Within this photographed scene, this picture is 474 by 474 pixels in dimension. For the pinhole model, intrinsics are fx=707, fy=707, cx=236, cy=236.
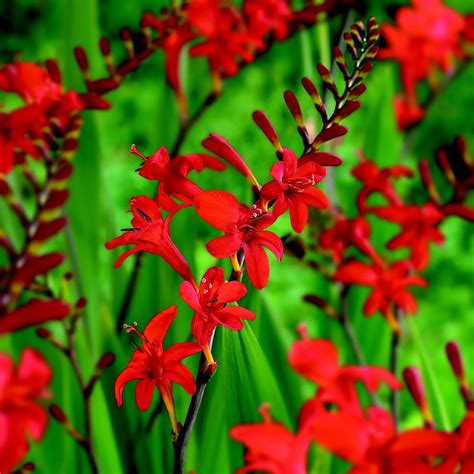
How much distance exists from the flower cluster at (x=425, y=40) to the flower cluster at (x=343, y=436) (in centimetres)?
80

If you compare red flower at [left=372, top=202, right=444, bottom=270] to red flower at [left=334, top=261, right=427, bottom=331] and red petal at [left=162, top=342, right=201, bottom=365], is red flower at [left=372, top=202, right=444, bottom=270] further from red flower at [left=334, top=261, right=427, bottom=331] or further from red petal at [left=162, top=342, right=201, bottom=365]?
red petal at [left=162, top=342, right=201, bottom=365]

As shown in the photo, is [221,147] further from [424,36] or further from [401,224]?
[424,36]

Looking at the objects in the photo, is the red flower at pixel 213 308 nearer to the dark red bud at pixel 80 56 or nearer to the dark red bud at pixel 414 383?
the dark red bud at pixel 414 383

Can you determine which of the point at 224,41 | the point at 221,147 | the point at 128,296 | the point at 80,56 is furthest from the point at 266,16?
the point at 221,147

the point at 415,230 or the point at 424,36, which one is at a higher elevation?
the point at 424,36

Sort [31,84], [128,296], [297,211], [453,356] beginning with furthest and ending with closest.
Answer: [128,296]
[31,84]
[453,356]
[297,211]

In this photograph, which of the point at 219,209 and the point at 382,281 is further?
the point at 382,281

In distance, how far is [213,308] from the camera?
0.41m

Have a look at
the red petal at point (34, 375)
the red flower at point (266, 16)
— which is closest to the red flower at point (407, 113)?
the red flower at point (266, 16)

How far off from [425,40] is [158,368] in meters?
0.89

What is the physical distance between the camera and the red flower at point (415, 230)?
2.47 ft

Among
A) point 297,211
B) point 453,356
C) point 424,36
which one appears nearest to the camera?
point 297,211

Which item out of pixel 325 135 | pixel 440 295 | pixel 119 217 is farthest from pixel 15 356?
pixel 440 295

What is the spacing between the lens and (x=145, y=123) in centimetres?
262
